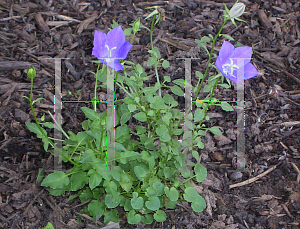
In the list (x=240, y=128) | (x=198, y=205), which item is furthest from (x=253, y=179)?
(x=198, y=205)

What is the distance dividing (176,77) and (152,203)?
1656 millimetres

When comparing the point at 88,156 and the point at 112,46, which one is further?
the point at 112,46

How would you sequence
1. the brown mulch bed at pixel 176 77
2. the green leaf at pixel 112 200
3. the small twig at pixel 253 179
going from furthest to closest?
the small twig at pixel 253 179
the brown mulch bed at pixel 176 77
the green leaf at pixel 112 200

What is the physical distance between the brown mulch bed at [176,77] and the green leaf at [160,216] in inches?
7.5

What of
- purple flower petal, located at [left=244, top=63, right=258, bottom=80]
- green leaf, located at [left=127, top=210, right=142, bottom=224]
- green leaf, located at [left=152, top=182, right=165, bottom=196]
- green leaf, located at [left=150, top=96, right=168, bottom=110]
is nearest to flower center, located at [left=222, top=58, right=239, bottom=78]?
purple flower petal, located at [left=244, top=63, right=258, bottom=80]

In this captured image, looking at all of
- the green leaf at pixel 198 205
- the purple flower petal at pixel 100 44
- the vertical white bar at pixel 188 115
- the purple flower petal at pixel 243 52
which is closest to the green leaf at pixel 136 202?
the green leaf at pixel 198 205

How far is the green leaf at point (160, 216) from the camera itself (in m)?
2.71

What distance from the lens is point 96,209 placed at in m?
2.71

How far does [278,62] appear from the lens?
4.02 meters

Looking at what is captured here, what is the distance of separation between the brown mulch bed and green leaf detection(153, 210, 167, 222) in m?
0.19

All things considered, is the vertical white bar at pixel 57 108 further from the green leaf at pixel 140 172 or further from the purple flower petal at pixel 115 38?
the purple flower petal at pixel 115 38

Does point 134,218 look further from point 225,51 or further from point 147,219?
point 225,51

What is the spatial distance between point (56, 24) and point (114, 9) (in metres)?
0.76

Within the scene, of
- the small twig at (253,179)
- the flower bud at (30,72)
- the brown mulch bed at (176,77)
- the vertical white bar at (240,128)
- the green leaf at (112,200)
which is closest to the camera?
the flower bud at (30,72)
